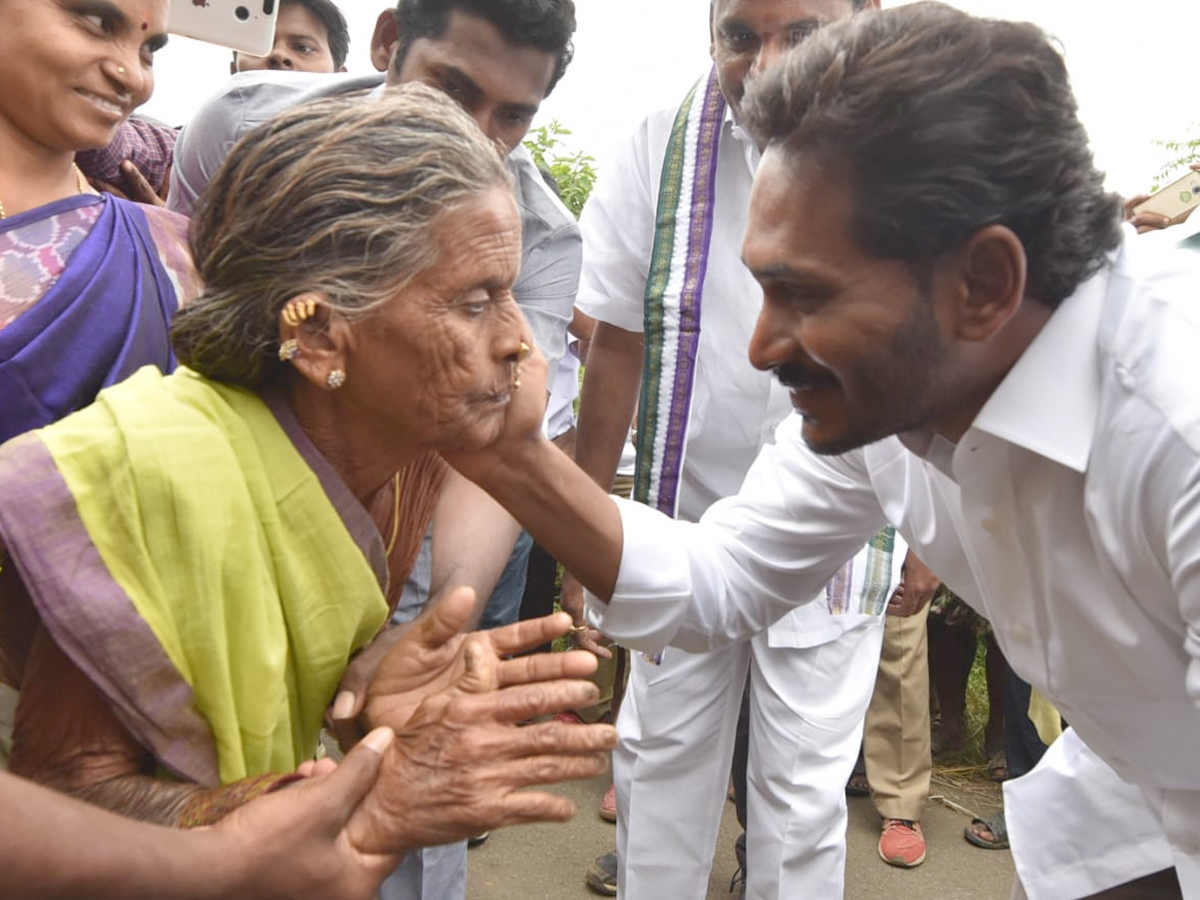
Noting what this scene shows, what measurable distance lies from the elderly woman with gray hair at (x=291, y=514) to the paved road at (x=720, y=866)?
2.46 meters

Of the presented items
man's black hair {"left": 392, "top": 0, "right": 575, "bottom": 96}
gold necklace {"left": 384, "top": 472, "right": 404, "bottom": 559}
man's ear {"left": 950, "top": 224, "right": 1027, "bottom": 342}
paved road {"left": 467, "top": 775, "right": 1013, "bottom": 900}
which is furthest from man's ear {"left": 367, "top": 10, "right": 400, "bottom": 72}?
paved road {"left": 467, "top": 775, "right": 1013, "bottom": 900}

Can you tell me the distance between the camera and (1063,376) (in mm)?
1872

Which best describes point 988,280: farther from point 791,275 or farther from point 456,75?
point 456,75

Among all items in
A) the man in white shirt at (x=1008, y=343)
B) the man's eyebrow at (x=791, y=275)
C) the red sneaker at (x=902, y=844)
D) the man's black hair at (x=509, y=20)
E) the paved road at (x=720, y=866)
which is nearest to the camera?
the man in white shirt at (x=1008, y=343)

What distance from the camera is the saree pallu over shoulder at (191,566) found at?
1.56m

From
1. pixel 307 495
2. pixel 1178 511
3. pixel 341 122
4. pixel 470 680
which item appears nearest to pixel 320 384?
pixel 307 495

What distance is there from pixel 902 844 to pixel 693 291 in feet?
8.30

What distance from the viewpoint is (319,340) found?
184 centimetres

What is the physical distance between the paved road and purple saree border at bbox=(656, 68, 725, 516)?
167cm

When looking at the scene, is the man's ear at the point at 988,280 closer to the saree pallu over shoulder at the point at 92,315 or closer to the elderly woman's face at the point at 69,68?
the saree pallu over shoulder at the point at 92,315

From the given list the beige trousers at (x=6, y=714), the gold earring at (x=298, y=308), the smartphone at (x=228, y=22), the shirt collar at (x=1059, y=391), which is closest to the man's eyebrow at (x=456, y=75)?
the smartphone at (x=228, y=22)

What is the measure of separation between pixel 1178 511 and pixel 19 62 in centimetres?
204

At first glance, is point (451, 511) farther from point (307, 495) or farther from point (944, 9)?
point (944, 9)

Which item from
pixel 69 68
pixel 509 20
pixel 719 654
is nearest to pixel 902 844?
pixel 719 654
